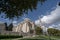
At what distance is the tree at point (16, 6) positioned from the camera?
18.1 meters

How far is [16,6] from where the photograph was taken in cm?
1869

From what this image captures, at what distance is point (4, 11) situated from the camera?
62.7 feet

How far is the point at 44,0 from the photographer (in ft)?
60.4

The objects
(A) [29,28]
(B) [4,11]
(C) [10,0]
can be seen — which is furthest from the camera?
(A) [29,28]

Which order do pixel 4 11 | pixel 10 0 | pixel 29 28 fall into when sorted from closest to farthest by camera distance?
pixel 10 0 < pixel 4 11 < pixel 29 28

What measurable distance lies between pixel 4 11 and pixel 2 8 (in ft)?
1.32

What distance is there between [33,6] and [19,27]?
398 ft

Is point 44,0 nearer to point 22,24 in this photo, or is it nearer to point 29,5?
point 29,5

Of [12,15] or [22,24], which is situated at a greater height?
[22,24]

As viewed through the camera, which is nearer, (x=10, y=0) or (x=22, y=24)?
(x=10, y=0)

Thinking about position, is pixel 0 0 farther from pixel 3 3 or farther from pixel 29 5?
pixel 29 5

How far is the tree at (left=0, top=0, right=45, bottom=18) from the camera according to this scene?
711 inches

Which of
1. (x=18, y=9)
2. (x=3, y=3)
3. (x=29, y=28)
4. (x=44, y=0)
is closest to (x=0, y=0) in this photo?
(x=3, y=3)

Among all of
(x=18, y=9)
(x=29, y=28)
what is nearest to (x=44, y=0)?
(x=18, y=9)
